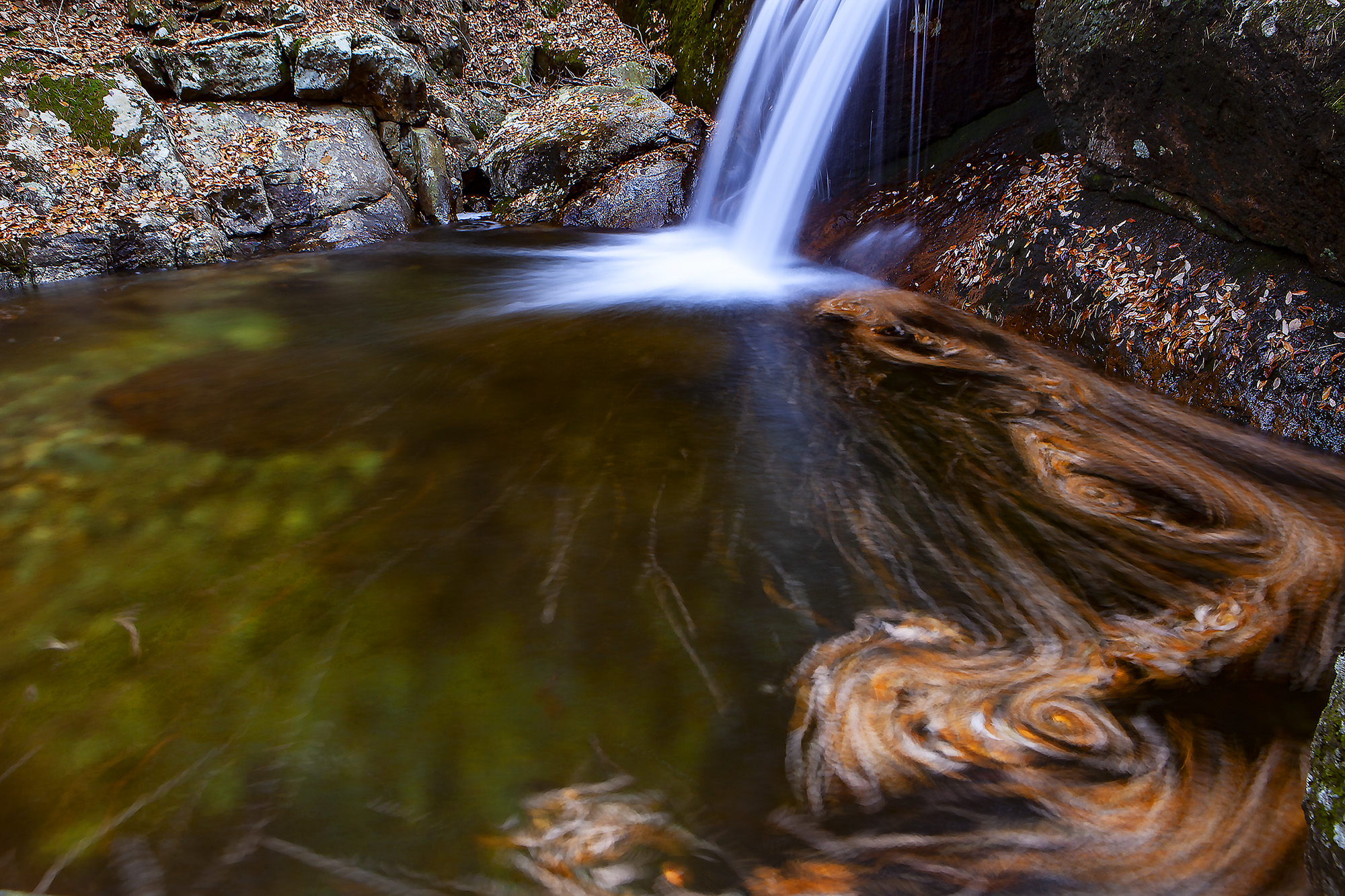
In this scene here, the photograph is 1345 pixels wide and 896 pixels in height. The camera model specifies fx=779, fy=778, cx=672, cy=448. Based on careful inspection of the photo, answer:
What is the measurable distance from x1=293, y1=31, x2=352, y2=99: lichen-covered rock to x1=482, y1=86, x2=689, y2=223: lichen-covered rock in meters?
2.06

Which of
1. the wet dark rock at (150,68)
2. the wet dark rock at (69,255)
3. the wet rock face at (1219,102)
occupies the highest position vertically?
the wet dark rock at (150,68)

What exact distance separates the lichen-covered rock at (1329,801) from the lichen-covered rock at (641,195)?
924 centimetres

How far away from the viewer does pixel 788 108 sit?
8.20m

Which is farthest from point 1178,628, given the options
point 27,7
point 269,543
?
point 27,7

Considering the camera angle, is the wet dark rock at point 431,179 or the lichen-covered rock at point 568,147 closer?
the lichen-covered rock at point 568,147

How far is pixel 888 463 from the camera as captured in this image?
3578mm

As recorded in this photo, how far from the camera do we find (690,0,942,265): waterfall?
23.4ft

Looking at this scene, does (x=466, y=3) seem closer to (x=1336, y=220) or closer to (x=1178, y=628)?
(x=1336, y=220)

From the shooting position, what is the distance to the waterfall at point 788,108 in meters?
7.13

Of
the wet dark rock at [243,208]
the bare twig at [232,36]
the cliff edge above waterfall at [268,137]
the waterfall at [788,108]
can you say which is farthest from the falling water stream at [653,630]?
the bare twig at [232,36]

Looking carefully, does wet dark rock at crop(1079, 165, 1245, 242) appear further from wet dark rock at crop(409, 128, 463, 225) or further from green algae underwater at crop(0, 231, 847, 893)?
wet dark rock at crop(409, 128, 463, 225)

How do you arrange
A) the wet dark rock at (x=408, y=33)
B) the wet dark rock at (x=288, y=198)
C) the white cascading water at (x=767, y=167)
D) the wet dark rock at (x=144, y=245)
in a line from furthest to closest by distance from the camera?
the wet dark rock at (x=408, y=33) < the wet dark rock at (x=288, y=198) < the wet dark rock at (x=144, y=245) < the white cascading water at (x=767, y=167)

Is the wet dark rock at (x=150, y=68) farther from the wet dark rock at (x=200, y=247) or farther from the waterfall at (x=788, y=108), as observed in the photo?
the waterfall at (x=788, y=108)

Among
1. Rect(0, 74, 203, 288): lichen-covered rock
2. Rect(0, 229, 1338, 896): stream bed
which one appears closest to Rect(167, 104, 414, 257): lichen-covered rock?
Rect(0, 74, 203, 288): lichen-covered rock
